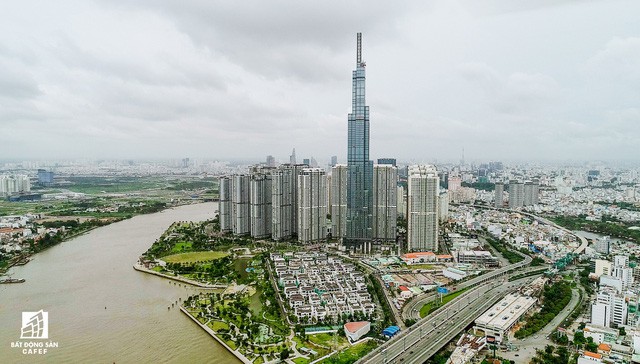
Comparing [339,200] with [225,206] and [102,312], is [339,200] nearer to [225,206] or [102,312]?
[225,206]

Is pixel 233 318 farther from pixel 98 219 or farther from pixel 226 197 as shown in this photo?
pixel 98 219

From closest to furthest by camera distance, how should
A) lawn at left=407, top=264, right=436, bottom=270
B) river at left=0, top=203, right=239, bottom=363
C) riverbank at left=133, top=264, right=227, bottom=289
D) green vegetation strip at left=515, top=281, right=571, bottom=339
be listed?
river at left=0, top=203, right=239, bottom=363
green vegetation strip at left=515, top=281, right=571, bottom=339
riverbank at left=133, top=264, right=227, bottom=289
lawn at left=407, top=264, right=436, bottom=270

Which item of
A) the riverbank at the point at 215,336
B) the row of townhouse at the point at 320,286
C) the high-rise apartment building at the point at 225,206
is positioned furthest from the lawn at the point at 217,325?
the high-rise apartment building at the point at 225,206

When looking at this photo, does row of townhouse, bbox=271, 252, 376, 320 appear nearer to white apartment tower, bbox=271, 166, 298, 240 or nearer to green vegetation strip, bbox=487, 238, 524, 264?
white apartment tower, bbox=271, 166, 298, 240

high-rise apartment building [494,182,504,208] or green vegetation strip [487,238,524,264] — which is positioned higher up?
high-rise apartment building [494,182,504,208]

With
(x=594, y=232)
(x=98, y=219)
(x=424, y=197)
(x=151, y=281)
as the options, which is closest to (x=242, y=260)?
(x=151, y=281)

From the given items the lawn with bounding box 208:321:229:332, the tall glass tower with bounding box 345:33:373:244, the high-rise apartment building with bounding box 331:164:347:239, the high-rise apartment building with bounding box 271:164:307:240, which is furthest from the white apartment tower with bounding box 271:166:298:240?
the lawn with bounding box 208:321:229:332

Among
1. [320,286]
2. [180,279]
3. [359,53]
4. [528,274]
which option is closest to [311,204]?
[359,53]
